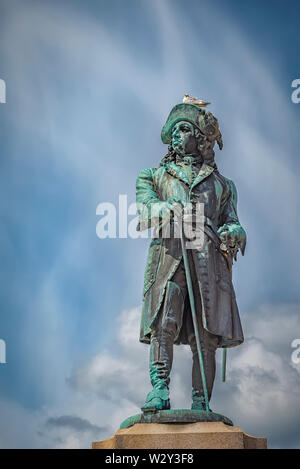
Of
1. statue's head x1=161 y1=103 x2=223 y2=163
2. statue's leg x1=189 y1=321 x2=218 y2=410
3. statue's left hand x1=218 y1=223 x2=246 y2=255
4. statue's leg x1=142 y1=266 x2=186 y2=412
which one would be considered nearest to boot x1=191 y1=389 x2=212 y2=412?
statue's leg x1=189 y1=321 x2=218 y2=410

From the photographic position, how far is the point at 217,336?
37.0 ft

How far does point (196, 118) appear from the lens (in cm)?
1230

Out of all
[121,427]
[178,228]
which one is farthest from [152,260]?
[121,427]

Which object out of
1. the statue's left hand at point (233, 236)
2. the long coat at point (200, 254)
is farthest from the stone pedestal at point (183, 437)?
the statue's left hand at point (233, 236)

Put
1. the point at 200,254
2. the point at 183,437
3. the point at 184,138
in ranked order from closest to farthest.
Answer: the point at 183,437, the point at 200,254, the point at 184,138

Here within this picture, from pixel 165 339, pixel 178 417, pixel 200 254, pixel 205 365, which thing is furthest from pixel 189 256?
pixel 178 417

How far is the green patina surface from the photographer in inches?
391

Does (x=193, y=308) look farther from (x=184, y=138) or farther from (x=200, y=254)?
(x=184, y=138)

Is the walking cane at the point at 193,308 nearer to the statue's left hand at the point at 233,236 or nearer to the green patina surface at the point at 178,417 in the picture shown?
the green patina surface at the point at 178,417

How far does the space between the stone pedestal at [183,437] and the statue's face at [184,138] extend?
428 centimetres

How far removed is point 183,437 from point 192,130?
4741mm

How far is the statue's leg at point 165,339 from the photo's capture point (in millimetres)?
10462

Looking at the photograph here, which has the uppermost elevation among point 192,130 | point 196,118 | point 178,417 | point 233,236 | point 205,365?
point 196,118

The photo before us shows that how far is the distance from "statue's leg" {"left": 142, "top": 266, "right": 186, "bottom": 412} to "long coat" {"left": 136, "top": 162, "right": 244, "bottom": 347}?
0.32ft
